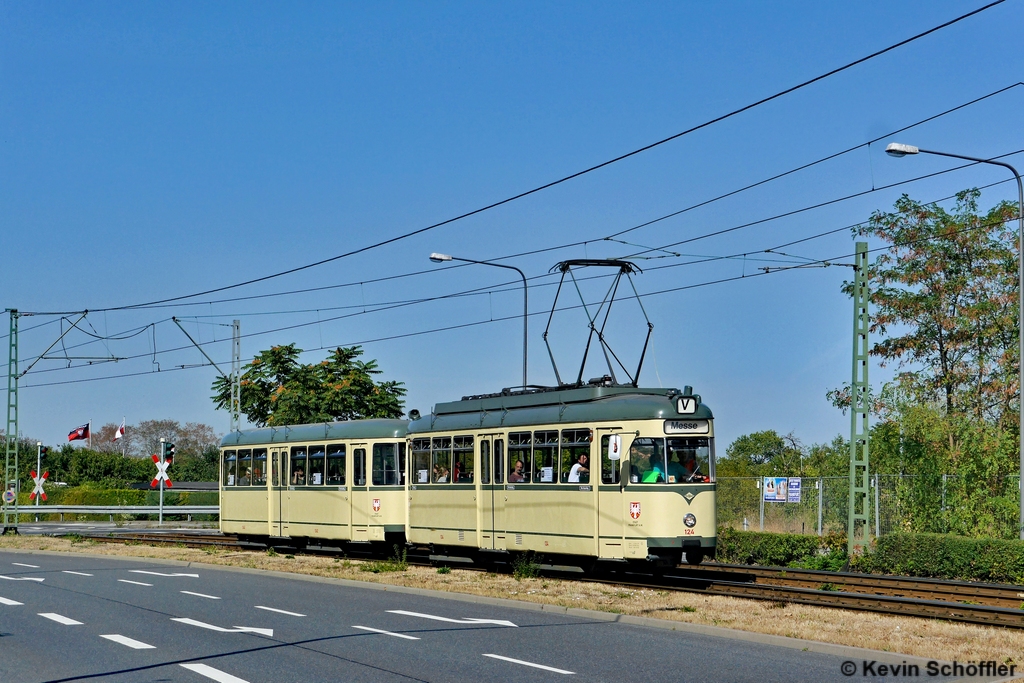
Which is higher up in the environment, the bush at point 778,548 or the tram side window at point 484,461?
the tram side window at point 484,461

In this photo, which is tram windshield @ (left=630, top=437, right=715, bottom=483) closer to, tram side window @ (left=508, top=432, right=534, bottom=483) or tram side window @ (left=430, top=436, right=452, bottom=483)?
tram side window @ (left=508, top=432, right=534, bottom=483)

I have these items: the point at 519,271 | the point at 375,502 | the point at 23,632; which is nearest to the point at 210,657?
the point at 23,632

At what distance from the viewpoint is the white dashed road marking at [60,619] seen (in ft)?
51.0

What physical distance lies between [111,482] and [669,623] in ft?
281

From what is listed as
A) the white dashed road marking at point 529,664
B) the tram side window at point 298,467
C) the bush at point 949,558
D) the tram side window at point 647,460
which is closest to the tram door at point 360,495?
the tram side window at point 298,467

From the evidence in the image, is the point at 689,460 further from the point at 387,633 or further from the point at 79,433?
the point at 79,433

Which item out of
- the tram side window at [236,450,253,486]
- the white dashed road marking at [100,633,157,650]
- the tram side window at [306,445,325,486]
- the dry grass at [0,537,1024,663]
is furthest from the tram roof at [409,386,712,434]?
the white dashed road marking at [100,633,157,650]

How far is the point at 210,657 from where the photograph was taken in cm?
1252

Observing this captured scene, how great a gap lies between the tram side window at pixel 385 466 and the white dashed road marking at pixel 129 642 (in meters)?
14.1

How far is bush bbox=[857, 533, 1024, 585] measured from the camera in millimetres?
23812

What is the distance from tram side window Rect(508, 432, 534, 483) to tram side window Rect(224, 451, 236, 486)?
1294 cm

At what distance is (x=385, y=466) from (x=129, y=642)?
48.7 feet

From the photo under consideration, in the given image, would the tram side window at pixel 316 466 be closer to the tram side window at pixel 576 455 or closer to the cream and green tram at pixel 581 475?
the cream and green tram at pixel 581 475

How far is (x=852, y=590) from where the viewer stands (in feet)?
69.5
